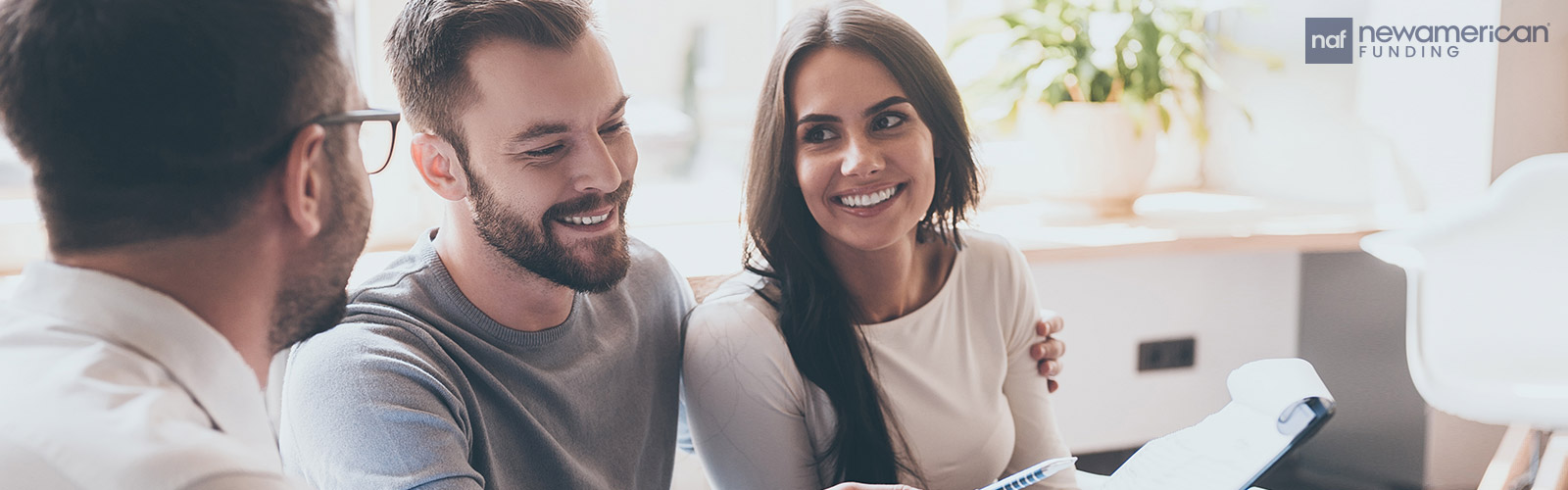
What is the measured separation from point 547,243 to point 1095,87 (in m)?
1.70

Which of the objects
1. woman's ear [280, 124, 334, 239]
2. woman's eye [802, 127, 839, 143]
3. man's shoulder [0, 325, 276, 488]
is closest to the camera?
man's shoulder [0, 325, 276, 488]

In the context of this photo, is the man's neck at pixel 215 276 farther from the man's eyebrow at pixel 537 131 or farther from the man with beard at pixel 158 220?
the man's eyebrow at pixel 537 131

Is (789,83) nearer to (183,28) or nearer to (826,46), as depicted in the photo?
(826,46)

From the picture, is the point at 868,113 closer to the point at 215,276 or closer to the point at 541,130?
the point at 541,130

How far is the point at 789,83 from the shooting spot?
137 cm

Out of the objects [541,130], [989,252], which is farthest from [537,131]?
[989,252]

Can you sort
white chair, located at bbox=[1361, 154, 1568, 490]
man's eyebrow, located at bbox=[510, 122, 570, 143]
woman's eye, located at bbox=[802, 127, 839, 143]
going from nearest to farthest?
man's eyebrow, located at bbox=[510, 122, 570, 143] → woman's eye, located at bbox=[802, 127, 839, 143] → white chair, located at bbox=[1361, 154, 1568, 490]

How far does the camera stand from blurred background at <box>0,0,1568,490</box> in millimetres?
2398

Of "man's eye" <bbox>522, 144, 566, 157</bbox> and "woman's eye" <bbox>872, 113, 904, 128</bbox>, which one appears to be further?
"woman's eye" <bbox>872, 113, 904, 128</bbox>

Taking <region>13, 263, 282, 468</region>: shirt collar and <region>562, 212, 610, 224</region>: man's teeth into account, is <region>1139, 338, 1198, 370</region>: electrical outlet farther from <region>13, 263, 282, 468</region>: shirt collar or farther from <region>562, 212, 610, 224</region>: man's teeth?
<region>13, 263, 282, 468</region>: shirt collar

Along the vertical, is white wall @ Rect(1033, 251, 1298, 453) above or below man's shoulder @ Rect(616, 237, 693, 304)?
below

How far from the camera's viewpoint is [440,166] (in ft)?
3.72

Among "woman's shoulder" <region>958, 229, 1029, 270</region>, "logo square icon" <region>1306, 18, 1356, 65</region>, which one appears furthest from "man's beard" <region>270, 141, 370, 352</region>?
"logo square icon" <region>1306, 18, 1356, 65</region>

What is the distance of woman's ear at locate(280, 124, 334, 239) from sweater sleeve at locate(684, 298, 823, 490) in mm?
621
